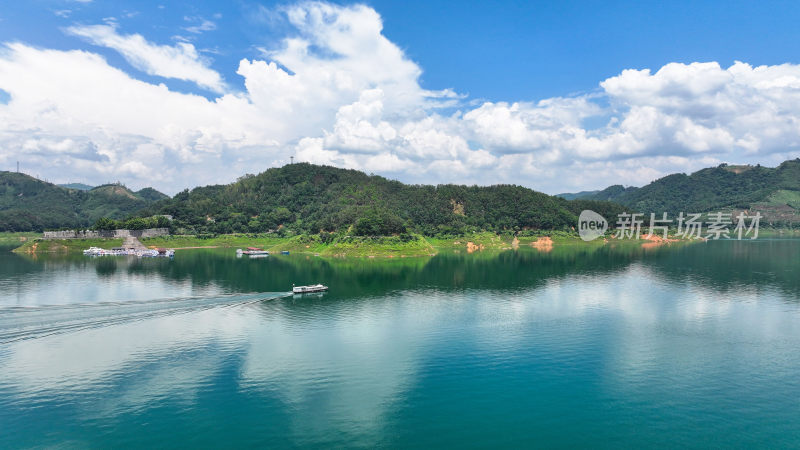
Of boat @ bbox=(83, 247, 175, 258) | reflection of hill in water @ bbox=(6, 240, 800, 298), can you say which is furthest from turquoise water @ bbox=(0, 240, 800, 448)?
boat @ bbox=(83, 247, 175, 258)

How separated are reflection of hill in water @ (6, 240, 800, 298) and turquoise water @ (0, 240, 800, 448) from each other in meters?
8.19

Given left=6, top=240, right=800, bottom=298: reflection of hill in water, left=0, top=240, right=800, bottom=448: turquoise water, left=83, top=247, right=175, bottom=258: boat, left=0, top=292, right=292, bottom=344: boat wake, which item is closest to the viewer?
left=0, top=240, right=800, bottom=448: turquoise water

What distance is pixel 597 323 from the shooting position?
2443 inches

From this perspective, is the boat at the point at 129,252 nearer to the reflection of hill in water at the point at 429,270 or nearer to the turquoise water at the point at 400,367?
the reflection of hill in water at the point at 429,270

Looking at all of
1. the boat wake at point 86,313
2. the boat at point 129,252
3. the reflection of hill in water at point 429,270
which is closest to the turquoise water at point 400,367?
the boat wake at point 86,313

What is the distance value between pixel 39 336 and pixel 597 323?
74.3 metres

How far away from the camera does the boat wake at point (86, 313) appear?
56.8 meters

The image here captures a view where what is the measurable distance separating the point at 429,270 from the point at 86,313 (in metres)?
81.5

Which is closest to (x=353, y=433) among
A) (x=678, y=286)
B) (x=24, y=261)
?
(x=678, y=286)

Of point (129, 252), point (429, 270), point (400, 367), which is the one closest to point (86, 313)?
point (400, 367)

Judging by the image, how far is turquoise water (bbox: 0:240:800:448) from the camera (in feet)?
108

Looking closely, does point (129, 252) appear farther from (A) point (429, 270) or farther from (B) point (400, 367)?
(B) point (400, 367)

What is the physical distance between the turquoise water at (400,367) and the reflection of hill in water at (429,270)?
8194mm

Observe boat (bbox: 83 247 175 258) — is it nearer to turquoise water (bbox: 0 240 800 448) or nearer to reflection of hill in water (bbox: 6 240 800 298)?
reflection of hill in water (bbox: 6 240 800 298)
